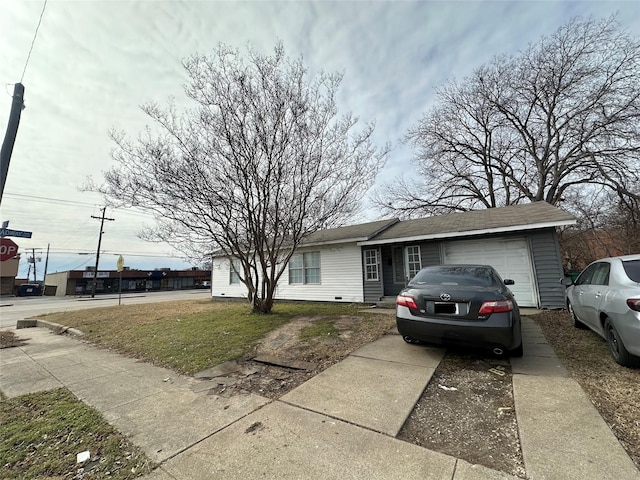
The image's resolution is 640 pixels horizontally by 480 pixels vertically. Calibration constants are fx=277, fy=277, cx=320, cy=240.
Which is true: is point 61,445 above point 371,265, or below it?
below

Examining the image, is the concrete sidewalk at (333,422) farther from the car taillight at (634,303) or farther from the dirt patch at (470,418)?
the car taillight at (634,303)

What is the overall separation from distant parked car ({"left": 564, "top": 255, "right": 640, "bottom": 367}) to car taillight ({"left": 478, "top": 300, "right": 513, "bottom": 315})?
118 cm

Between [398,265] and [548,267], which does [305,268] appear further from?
[548,267]

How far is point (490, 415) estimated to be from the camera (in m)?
2.70

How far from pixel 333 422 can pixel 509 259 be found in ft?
29.6

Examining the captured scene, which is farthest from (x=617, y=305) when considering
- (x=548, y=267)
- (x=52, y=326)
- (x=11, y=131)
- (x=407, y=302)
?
(x=52, y=326)

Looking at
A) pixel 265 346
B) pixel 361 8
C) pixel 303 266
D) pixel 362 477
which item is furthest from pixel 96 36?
pixel 303 266

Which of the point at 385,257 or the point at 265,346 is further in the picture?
the point at 385,257

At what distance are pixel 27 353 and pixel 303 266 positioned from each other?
376 inches

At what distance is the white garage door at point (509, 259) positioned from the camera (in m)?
8.86

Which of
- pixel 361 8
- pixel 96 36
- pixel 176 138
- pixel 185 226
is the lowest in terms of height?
pixel 185 226

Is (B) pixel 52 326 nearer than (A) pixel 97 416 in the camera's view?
No

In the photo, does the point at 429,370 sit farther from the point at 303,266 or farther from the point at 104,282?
the point at 104,282

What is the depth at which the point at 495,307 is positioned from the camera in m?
3.73
